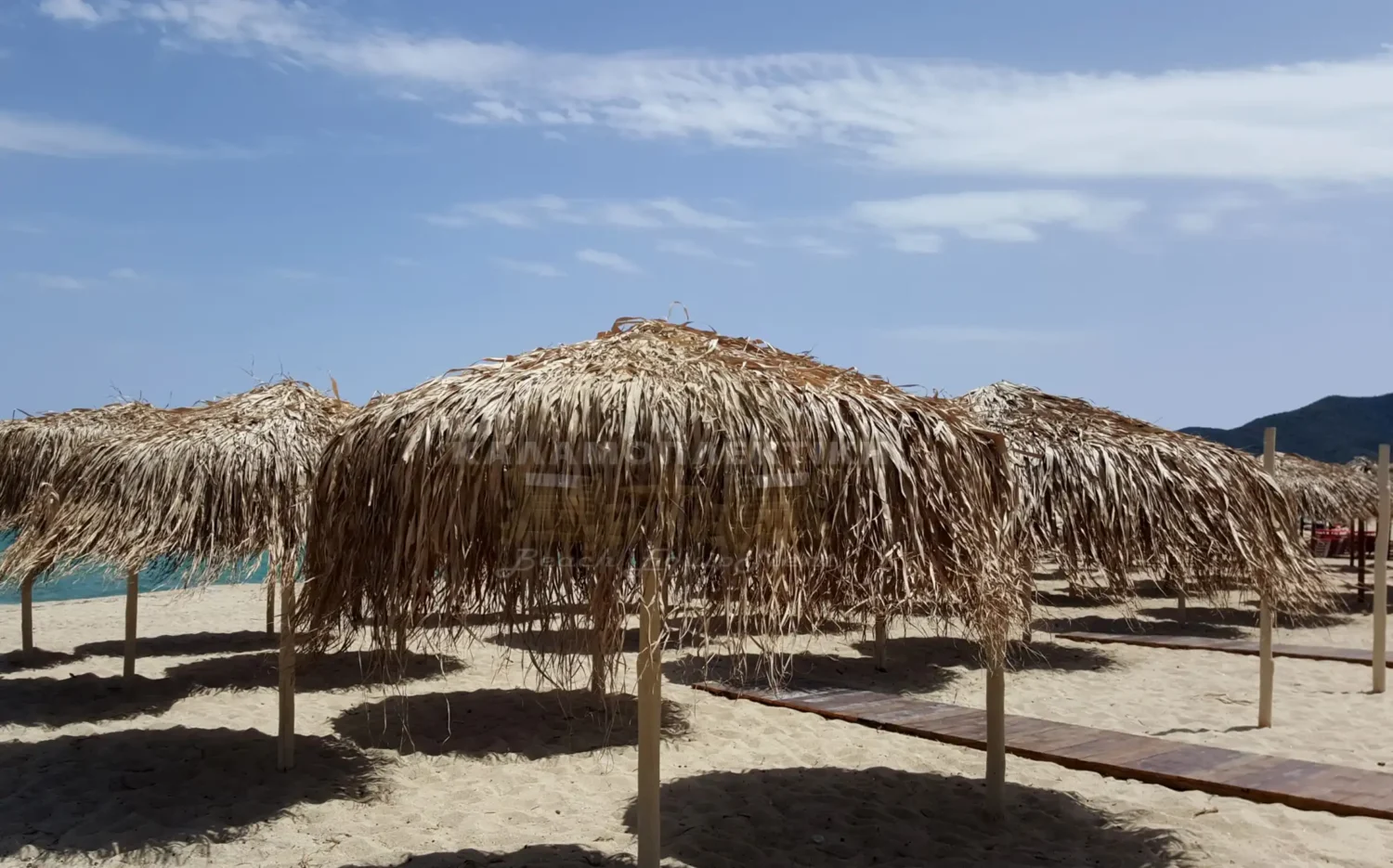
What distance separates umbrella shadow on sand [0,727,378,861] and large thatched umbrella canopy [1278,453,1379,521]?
15.3 meters

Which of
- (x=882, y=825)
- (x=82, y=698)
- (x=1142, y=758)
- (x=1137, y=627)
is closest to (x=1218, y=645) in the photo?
(x=1137, y=627)

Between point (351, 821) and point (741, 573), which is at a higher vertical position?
point (741, 573)

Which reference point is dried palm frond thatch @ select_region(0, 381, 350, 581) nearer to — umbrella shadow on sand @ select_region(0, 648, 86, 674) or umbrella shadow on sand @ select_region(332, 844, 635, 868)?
umbrella shadow on sand @ select_region(332, 844, 635, 868)

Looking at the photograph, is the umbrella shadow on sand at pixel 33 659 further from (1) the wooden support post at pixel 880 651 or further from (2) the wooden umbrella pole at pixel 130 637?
(1) the wooden support post at pixel 880 651

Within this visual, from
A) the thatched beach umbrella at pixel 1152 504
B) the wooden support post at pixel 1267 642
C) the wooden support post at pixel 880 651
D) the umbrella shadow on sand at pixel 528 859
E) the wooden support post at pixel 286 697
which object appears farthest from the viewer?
the wooden support post at pixel 880 651

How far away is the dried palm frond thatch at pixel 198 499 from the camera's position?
599cm

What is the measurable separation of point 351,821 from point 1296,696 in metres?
7.24

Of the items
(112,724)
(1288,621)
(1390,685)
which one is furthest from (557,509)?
(1288,621)

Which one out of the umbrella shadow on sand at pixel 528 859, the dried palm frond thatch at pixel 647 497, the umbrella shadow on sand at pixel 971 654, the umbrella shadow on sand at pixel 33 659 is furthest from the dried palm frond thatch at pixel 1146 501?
the umbrella shadow on sand at pixel 33 659

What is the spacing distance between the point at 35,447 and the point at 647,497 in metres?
9.49

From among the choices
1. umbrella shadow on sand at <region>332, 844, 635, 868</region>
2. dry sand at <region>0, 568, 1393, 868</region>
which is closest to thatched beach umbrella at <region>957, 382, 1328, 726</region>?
dry sand at <region>0, 568, 1393, 868</region>

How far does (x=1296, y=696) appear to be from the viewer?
8.34 metres

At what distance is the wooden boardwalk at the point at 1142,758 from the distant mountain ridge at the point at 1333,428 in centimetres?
7237

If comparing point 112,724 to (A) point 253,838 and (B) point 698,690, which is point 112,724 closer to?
(A) point 253,838
